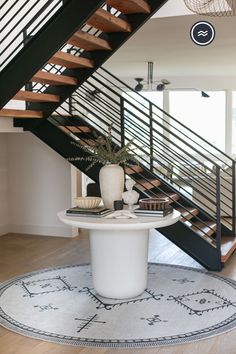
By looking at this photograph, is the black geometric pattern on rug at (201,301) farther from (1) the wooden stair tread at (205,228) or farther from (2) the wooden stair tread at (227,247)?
(1) the wooden stair tread at (205,228)

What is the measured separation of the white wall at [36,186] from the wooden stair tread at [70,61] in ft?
6.24

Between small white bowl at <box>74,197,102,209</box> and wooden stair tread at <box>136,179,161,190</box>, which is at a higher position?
wooden stair tread at <box>136,179,161,190</box>

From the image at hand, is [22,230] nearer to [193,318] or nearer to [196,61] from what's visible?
[193,318]

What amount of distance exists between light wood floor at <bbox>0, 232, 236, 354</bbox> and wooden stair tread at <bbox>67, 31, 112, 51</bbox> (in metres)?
2.31

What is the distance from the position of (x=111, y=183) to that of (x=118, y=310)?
110cm

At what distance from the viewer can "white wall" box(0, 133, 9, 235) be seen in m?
7.17

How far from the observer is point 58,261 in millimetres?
5629

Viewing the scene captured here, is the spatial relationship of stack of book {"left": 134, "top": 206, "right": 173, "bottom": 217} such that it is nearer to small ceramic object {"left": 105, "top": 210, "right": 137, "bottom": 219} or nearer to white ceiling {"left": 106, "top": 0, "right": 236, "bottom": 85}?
small ceramic object {"left": 105, "top": 210, "right": 137, "bottom": 219}

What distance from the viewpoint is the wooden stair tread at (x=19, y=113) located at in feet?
17.1

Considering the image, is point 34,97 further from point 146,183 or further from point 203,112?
point 203,112

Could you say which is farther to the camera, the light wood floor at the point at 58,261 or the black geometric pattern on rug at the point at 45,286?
the black geometric pattern on rug at the point at 45,286

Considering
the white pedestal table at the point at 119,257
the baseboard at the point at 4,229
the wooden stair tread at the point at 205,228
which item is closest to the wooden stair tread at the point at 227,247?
the wooden stair tread at the point at 205,228

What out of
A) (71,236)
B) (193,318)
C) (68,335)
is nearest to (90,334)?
(68,335)

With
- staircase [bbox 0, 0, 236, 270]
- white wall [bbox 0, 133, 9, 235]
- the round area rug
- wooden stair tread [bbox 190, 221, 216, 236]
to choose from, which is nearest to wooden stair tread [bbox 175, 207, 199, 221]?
staircase [bbox 0, 0, 236, 270]
